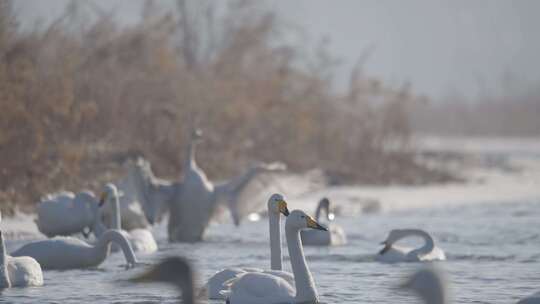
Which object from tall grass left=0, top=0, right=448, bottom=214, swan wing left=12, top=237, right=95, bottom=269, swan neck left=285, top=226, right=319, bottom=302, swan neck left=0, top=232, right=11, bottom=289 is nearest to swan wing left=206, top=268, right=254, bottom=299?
swan neck left=285, top=226, right=319, bottom=302

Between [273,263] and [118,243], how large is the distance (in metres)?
1.74

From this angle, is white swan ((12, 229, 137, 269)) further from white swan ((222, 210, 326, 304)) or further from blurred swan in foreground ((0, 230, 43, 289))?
white swan ((222, 210, 326, 304))

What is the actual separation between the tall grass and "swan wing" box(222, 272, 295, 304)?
23.7ft

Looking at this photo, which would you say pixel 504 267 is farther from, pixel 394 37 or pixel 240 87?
pixel 394 37

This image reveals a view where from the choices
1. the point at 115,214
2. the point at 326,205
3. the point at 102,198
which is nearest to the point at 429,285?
the point at 115,214

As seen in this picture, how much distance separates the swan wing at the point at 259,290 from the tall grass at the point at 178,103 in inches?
284

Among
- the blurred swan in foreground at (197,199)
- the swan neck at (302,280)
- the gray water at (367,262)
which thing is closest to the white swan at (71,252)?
the gray water at (367,262)

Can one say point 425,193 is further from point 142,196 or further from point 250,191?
point 142,196

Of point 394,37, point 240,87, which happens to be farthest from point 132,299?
point 394,37

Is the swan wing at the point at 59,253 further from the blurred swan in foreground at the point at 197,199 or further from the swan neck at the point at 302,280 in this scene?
the blurred swan in foreground at the point at 197,199

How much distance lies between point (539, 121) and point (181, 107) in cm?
2375

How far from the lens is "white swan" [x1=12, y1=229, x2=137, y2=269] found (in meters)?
11.2

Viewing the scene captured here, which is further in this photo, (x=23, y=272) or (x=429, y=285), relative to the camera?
(x=23, y=272)

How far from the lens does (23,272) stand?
33.2 feet
